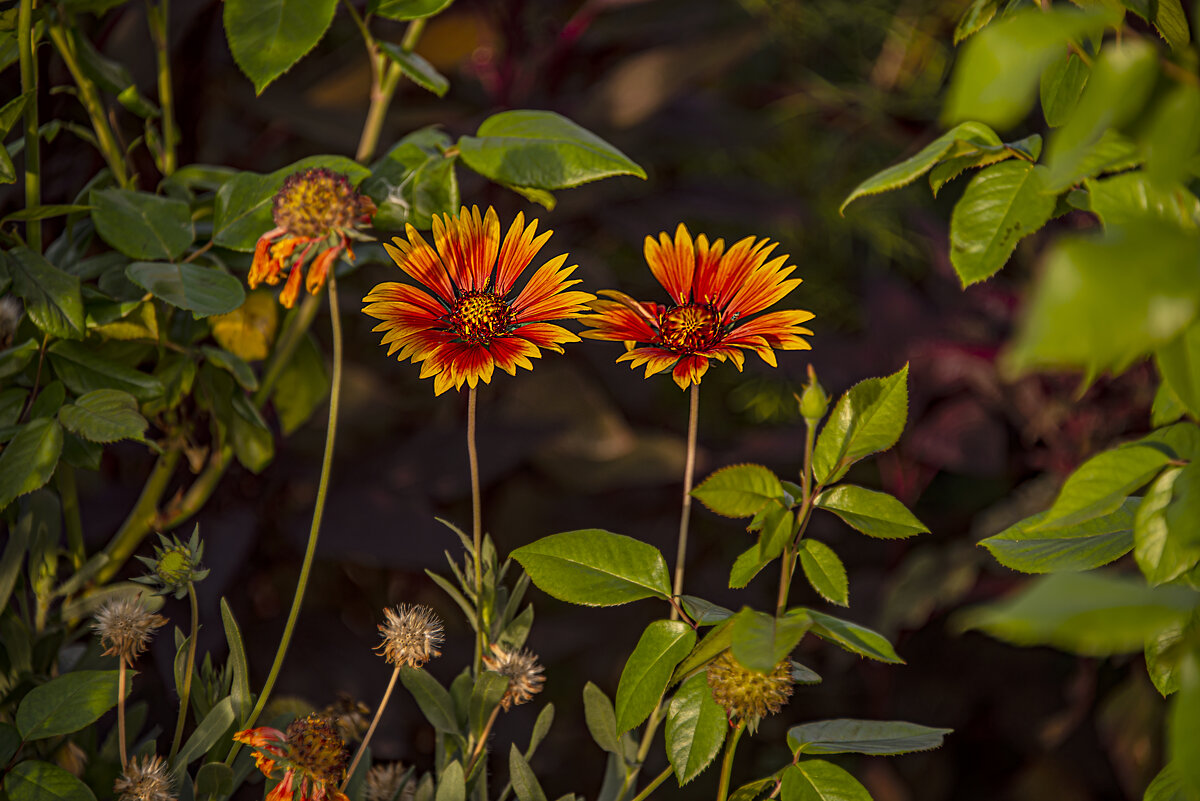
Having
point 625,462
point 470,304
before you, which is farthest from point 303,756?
point 625,462

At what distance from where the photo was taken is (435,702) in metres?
0.31

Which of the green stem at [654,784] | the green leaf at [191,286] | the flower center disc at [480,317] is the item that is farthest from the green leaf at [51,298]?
the green stem at [654,784]

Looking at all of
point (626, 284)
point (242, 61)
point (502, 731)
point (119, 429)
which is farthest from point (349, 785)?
point (626, 284)

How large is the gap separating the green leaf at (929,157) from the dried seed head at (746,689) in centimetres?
13

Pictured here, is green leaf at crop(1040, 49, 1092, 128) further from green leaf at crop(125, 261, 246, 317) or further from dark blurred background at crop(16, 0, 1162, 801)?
dark blurred background at crop(16, 0, 1162, 801)

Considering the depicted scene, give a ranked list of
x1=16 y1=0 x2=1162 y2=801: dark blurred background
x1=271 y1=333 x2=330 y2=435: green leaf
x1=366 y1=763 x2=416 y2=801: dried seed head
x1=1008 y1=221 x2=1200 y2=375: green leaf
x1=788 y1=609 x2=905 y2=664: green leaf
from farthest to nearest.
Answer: x1=16 y1=0 x2=1162 y2=801: dark blurred background → x1=271 y1=333 x2=330 y2=435: green leaf → x1=366 y1=763 x2=416 y2=801: dried seed head → x1=788 y1=609 x2=905 y2=664: green leaf → x1=1008 y1=221 x2=1200 y2=375: green leaf

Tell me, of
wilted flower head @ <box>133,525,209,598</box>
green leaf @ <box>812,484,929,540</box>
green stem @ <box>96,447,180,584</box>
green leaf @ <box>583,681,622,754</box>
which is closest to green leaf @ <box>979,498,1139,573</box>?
green leaf @ <box>812,484,929,540</box>

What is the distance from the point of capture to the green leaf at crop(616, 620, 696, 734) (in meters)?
0.25

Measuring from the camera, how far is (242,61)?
0.32 meters

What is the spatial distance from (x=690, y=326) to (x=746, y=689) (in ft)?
0.37

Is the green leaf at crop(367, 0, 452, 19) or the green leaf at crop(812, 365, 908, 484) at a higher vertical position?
the green leaf at crop(367, 0, 452, 19)

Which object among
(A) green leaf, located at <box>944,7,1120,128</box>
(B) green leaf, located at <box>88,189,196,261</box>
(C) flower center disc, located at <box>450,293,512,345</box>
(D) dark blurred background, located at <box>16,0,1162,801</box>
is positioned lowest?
(D) dark blurred background, located at <box>16,0,1162,801</box>

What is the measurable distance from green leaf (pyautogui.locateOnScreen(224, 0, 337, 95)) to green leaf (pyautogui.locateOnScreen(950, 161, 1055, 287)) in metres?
0.22

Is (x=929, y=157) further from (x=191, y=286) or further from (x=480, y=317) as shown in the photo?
(x=191, y=286)
